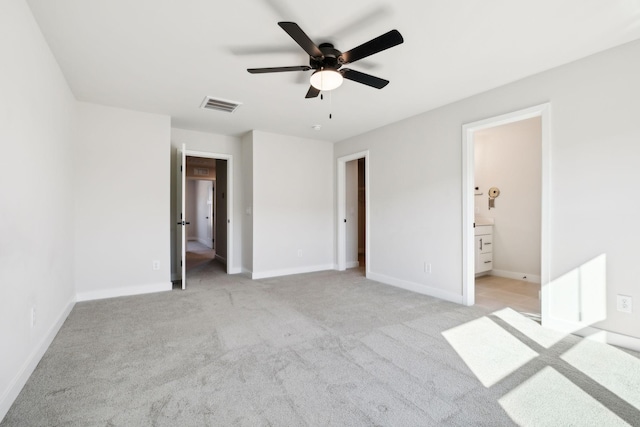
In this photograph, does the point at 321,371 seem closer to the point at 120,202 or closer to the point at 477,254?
the point at 120,202

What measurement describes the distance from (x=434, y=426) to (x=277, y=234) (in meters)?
3.96

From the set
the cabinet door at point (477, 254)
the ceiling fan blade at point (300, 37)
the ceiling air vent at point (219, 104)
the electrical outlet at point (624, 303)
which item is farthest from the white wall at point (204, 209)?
the electrical outlet at point (624, 303)

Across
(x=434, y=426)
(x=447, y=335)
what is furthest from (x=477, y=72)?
(x=434, y=426)

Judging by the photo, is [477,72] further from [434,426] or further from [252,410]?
[252,410]

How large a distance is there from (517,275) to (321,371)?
423 centimetres

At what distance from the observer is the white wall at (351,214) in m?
5.88

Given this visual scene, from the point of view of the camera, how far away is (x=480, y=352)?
2.28 metres

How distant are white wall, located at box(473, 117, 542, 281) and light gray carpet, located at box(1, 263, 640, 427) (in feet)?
6.71

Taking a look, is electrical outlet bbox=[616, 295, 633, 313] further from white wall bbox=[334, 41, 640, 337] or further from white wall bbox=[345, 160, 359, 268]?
white wall bbox=[345, 160, 359, 268]

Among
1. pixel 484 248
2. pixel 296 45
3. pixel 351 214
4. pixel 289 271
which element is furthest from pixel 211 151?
pixel 484 248

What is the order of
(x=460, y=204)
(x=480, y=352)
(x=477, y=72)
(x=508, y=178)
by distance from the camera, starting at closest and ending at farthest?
(x=480, y=352)
(x=477, y=72)
(x=460, y=204)
(x=508, y=178)

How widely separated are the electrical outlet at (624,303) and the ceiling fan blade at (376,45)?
105 inches

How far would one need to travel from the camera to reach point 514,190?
4.89 metres

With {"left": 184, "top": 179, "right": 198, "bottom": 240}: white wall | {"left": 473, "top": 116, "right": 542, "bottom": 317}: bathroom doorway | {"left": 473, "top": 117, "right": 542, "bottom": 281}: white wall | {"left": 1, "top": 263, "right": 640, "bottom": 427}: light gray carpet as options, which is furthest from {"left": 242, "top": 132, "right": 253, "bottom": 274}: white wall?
{"left": 184, "top": 179, "right": 198, "bottom": 240}: white wall
